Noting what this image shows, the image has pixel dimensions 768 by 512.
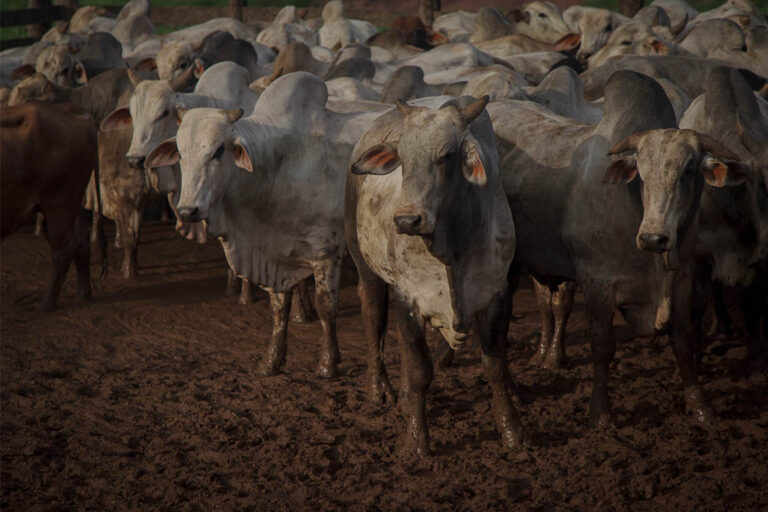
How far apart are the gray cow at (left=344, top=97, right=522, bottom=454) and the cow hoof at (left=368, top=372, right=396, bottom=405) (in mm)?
550

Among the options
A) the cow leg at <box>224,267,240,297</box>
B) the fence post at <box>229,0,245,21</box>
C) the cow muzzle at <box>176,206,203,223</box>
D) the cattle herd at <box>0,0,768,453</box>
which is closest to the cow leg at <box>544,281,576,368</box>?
the cattle herd at <box>0,0,768,453</box>

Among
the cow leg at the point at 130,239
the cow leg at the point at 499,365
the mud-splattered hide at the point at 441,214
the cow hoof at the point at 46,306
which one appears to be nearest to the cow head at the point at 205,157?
the mud-splattered hide at the point at 441,214

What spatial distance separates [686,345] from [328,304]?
6.80 ft

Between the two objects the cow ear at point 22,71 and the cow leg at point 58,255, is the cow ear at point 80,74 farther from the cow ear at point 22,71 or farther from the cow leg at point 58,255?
the cow leg at point 58,255

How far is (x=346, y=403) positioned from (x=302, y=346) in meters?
1.13

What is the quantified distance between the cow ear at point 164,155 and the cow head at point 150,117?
0.94m

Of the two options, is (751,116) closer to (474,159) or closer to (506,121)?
(506,121)

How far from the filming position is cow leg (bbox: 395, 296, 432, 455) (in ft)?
14.8

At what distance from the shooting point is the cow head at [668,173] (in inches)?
169

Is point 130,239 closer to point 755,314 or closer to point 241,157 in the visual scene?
point 241,157

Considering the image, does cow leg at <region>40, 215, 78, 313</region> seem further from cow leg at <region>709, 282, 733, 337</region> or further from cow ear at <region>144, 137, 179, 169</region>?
cow leg at <region>709, 282, 733, 337</region>

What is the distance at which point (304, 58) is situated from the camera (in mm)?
8750

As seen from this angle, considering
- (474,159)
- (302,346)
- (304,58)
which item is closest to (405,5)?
(304,58)

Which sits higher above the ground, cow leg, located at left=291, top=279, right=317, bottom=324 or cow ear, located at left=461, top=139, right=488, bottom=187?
cow ear, located at left=461, top=139, right=488, bottom=187
